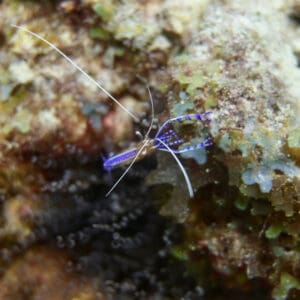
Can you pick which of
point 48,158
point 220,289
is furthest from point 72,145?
point 220,289

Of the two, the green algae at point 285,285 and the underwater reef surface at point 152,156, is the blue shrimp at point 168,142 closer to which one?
the underwater reef surface at point 152,156

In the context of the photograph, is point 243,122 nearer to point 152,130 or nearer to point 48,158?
point 152,130

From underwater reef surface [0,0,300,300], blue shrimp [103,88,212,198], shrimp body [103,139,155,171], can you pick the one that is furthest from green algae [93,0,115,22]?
shrimp body [103,139,155,171]

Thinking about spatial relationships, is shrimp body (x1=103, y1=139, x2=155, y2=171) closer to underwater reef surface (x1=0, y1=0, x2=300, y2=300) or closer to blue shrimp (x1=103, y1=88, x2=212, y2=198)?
blue shrimp (x1=103, y1=88, x2=212, y2=198)

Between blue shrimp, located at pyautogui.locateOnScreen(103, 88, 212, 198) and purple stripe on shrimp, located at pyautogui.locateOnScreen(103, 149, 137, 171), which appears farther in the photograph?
purple stripe on shrimp, located at pyautogui.locateOnScreen(103, 149, 137, 171)

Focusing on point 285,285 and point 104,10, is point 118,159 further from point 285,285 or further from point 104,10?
point 285,285

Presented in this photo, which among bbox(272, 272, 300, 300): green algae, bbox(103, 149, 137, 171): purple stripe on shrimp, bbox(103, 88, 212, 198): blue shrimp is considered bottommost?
bbox(272, 272, 300, 300): green algae

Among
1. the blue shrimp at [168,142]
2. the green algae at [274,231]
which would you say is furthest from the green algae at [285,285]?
the blue shrimp at [168,142]

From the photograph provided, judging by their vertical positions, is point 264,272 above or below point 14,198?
above
